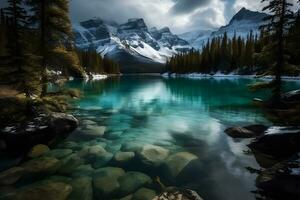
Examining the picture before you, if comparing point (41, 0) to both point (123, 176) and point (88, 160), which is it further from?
point (123, 176)

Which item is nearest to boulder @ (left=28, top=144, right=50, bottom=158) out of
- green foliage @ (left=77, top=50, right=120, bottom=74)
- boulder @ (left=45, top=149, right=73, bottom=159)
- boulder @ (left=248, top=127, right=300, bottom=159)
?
boulder @ (left=45, top=149, right=73, bottom=159)

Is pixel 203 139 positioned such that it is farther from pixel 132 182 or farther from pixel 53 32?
pixel 53 32

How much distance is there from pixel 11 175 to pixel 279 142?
12127 millimetres

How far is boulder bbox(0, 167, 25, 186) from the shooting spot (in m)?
9.85

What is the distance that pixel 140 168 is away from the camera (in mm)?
11398

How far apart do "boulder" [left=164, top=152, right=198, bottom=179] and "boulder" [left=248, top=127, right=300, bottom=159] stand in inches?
145

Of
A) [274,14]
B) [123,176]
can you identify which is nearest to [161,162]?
[123,176]

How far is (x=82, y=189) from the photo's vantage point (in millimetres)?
9312

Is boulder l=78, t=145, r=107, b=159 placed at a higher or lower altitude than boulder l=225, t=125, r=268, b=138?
lower

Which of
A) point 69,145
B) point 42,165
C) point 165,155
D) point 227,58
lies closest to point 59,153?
point 69,145

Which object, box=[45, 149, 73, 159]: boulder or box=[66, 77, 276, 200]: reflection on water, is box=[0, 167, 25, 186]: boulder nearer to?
box=[45, 149, 73, 159]: boulder

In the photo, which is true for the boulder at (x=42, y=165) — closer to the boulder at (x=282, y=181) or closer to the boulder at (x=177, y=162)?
the boulder at (x=177, y=162)

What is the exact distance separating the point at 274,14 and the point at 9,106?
23255 millimetres

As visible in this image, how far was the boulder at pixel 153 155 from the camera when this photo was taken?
12.0m
